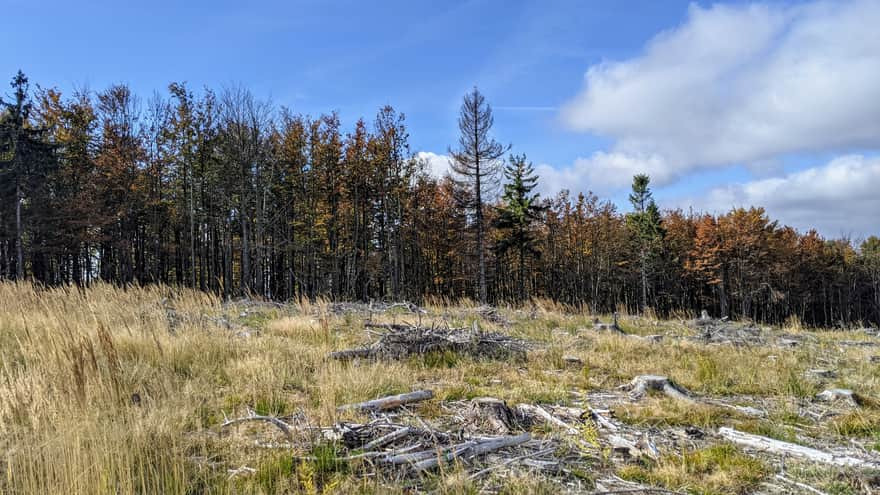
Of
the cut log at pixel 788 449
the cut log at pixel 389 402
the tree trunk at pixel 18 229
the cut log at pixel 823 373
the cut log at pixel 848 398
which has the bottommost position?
the cut log at pixel 823 373

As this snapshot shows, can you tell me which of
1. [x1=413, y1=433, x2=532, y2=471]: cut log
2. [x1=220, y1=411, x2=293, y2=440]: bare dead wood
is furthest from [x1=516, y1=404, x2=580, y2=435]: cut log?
[x1=220, y1=411, x2=293, y2=440]: bare dead wood

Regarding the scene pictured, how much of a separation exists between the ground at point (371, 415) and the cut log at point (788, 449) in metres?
0.06

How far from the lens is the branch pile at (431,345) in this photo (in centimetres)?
588

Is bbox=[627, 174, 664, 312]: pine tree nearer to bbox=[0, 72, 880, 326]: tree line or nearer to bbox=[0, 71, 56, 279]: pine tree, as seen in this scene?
bbox=[0, 72, 880, 326]: tree line

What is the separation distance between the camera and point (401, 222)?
2905cm

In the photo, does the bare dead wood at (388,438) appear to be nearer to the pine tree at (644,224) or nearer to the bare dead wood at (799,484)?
the bare dead wood at (799,484)

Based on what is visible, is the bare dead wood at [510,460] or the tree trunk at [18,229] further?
the tree trunk at [18,229]

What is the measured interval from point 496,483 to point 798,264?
169 feet

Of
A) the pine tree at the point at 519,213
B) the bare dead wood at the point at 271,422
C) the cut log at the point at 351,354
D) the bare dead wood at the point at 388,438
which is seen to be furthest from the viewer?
the pine tree at the point at 519,213

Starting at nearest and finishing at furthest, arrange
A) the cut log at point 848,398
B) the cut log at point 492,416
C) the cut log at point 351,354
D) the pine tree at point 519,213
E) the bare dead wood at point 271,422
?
the bare dead wood at point 271,422
the cut log at point 492,416
the cut log at point 848,398
the cut log at point 351,354
the pine tree at point 519,213

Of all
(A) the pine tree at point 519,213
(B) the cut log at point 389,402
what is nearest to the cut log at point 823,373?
(B) the cut log at point 389,402

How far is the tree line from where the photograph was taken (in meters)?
22.2

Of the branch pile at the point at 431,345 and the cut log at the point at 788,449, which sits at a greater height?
the branch pile at the point at 431,345

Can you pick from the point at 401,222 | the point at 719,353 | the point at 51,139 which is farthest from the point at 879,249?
the point at 51,139
